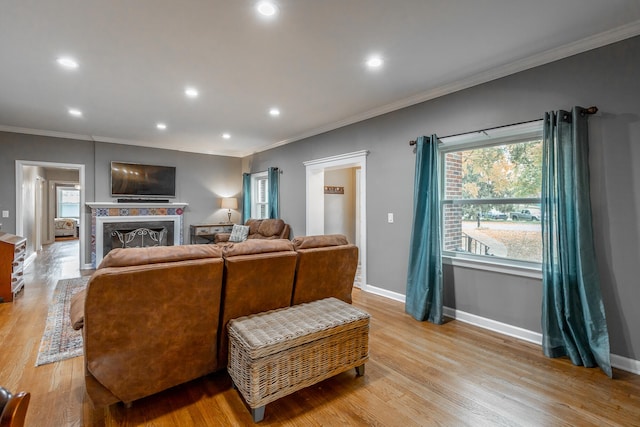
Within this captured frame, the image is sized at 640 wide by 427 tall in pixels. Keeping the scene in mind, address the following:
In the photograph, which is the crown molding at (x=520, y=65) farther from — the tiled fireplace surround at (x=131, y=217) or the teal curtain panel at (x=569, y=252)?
the tiled fireplace surround at (x=131, y=217)

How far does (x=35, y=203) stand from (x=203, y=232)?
15.9ft

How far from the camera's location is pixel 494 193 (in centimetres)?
315

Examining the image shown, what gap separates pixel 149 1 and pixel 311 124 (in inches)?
122

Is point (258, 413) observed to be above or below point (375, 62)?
below

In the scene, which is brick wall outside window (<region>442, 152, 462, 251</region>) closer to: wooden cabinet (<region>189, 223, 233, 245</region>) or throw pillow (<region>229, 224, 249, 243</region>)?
throw pillow (<region>229, 224, 249, 243</region>)

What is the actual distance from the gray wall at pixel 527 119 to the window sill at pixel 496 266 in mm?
62

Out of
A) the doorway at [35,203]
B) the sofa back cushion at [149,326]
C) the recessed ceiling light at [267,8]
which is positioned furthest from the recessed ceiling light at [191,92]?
the doorway at [35,203]

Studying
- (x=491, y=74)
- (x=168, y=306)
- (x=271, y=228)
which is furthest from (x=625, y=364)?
(x=271, y=228)

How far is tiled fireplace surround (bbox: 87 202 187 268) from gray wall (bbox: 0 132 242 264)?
0.53 feet

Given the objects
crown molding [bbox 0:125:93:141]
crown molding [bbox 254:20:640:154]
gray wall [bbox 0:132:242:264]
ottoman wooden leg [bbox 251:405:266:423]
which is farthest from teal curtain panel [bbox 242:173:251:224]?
ottoman wooden leg [bbox 251:405:266:423]

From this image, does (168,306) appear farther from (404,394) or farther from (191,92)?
(191,92)

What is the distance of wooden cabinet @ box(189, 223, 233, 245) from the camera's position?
6785 millimetres

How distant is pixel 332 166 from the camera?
501cm

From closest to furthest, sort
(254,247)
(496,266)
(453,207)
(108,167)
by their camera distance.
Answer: (254,247) → (496,266) → (453,207) → (108,167)
